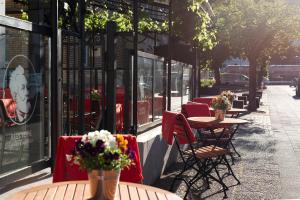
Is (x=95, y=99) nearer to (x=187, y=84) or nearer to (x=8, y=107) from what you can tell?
(x=8, y=107)

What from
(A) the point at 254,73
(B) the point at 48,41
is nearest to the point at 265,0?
(A) the point at 254,73

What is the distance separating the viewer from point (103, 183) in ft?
8.67

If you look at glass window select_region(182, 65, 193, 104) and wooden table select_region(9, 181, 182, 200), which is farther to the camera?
glass window select_region(182, 65, 193, 104)

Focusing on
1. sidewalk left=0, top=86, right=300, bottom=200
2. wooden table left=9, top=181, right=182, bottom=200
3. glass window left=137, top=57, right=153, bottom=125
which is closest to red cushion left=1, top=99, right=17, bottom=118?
sidewalk left=0, top=86, right=300, bottom=200

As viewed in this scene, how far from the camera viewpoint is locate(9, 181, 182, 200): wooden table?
2.95 m

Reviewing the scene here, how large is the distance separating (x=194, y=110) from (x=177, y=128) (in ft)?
8.06

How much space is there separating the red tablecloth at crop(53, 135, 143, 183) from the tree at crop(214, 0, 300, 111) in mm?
16004

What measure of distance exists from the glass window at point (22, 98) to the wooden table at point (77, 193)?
5.70ft

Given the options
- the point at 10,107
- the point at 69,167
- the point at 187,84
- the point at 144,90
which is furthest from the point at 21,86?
the point at 187,84

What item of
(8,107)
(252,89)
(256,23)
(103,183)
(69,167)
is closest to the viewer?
(103,183)

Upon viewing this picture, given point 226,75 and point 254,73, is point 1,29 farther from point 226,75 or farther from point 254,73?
point 226,75

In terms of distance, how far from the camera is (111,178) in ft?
8.65

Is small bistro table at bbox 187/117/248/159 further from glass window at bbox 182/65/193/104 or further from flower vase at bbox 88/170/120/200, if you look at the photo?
flower vase at bbox 88/170/120/200

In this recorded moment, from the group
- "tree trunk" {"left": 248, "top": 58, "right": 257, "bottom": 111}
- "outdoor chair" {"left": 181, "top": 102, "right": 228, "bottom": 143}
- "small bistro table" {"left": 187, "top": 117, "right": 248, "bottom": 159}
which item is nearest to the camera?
"small bistro table" {"left": 187, "top": 117, "right": 248, "bottom": 159}
